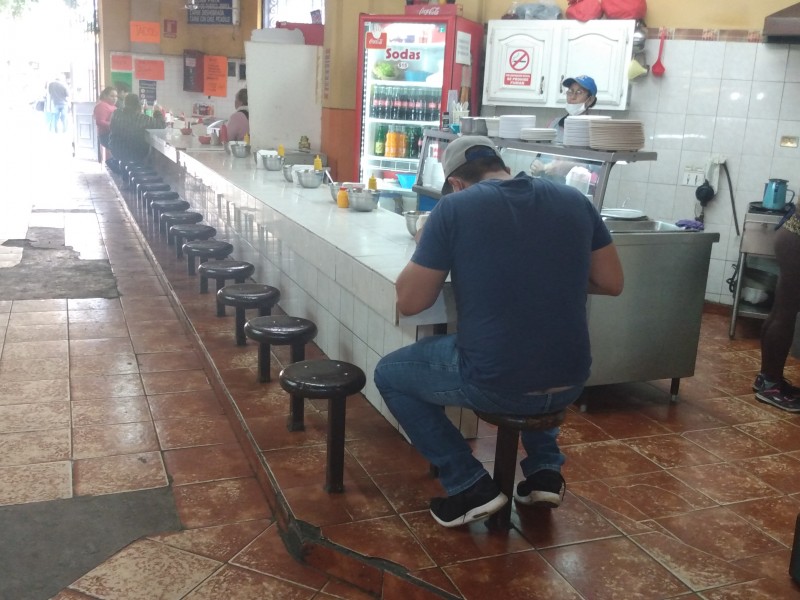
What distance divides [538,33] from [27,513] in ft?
17.2

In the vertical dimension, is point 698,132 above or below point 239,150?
above

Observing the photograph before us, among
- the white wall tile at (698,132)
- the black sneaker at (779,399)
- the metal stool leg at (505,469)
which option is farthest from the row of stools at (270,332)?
the white wall tile at (698,132)

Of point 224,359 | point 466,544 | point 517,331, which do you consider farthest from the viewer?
point 224,359

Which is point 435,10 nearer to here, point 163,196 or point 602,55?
point 602,55

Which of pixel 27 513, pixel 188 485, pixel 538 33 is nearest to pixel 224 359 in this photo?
pixel 188 485

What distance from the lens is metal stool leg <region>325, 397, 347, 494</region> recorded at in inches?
120

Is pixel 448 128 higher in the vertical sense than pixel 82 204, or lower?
higher

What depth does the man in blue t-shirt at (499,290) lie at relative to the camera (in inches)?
97.0

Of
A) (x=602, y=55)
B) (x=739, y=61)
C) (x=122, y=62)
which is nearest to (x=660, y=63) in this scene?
(x=602, y=55)

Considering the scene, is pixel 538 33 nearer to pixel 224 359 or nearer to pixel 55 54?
pixel 224 359

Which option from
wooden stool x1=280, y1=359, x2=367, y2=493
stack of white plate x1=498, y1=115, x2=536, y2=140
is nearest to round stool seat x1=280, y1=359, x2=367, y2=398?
wooden stool x1=280, y1=359, x2=367, y2=493

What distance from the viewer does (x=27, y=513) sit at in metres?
3.04

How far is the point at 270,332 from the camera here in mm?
3730

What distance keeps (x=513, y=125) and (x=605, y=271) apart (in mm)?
2040
